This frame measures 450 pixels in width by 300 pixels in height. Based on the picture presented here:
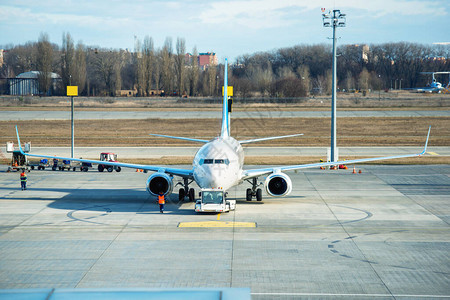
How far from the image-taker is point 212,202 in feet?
105

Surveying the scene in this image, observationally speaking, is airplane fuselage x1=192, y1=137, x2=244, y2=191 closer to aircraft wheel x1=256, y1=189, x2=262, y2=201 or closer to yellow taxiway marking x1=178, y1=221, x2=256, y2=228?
aircraft wheel x1=256, y1=189, x2=262, y2=201

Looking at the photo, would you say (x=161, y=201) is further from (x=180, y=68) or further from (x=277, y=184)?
(x=180, y=68)

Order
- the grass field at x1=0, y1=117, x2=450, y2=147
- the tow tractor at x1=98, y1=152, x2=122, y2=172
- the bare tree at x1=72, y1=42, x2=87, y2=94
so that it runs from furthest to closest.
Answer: the bare tree at x1=72, y1=42, x2=87, y2=94, the grass field at x1=0, y1=117, x2=450, y2=147, the tow tractor at x1=98, y1=152, x2=122, y2=172

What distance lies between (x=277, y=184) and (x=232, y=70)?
2940 inches

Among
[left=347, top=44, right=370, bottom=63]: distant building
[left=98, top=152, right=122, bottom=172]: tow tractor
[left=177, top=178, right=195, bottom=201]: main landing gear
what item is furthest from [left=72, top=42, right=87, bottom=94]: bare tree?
[left=177, top=178, right=195, bottom=201]: main landing gear

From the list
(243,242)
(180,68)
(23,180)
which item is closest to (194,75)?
(180,68)

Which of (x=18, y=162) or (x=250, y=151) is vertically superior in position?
(x=250, y=151)

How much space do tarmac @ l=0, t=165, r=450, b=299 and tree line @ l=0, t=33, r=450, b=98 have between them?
52091mm

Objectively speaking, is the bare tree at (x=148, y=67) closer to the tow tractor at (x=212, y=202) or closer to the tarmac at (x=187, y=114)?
the tarmac at (x=187, y=114)

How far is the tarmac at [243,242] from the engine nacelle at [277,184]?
99cm

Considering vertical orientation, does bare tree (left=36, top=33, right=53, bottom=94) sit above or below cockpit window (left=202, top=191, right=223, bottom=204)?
above

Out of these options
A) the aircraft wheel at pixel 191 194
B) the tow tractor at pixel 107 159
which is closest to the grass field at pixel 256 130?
the tow tractor at pixel 107 159

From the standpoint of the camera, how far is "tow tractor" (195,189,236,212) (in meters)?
31.8

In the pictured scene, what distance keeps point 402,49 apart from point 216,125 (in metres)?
131
